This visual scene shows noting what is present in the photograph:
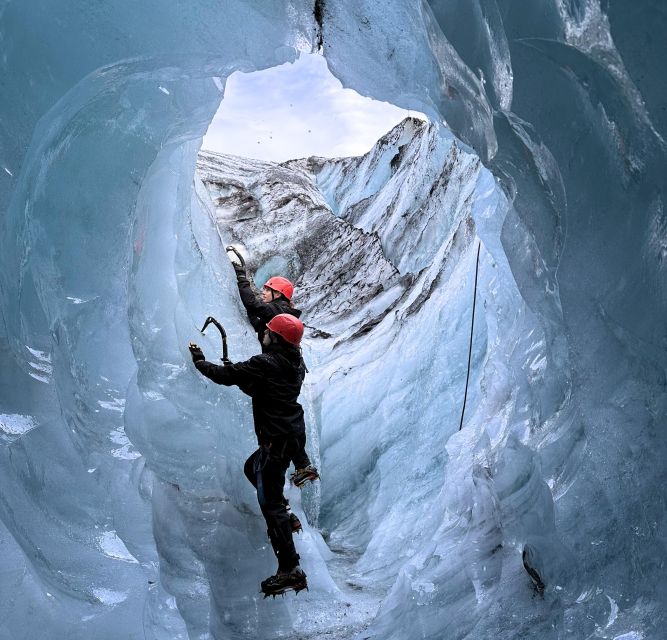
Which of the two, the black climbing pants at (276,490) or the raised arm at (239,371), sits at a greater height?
the raised arm at (239,371)

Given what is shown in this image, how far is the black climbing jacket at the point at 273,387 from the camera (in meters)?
3.03

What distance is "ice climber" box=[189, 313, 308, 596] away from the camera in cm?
304

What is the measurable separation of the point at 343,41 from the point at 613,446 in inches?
85.6

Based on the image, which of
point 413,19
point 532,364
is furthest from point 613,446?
point 413,19

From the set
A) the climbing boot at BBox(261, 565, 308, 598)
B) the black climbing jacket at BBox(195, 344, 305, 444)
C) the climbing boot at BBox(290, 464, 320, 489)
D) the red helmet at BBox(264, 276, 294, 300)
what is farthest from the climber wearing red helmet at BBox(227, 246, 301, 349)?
the climbing boot at BBox(261, 565, 308, 598)

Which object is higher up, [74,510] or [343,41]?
[343,41]

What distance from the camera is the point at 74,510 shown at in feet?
10.1

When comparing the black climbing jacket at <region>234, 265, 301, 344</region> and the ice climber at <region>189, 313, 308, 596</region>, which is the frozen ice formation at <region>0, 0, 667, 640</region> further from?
the ice climber at <region>189, 313, 308, 596</region>

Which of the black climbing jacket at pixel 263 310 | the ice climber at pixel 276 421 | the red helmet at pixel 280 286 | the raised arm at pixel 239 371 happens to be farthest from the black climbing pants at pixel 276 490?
the red helmet at pixel 280 286

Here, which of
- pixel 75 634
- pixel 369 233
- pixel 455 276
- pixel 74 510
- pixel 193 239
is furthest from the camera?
pixel 369 233

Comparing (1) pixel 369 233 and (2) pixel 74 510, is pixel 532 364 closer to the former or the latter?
(2) pixel 74 510

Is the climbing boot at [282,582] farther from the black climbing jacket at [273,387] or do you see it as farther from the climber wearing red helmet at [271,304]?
the climber wearing red helmet at [271,304]

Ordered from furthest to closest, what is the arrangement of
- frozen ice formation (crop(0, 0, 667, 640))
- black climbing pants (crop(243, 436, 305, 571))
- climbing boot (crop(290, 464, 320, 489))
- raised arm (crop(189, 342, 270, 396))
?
climbing boot (crop(290, 464, 320, 489)) → black climbing pants (crop(243, 436, 305, 571)) → raised arm (crop(189, 342, 270, 396)) → frozen ice formation (crop(0, 0, 667, 640))

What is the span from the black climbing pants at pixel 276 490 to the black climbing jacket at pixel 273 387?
0.05 m
